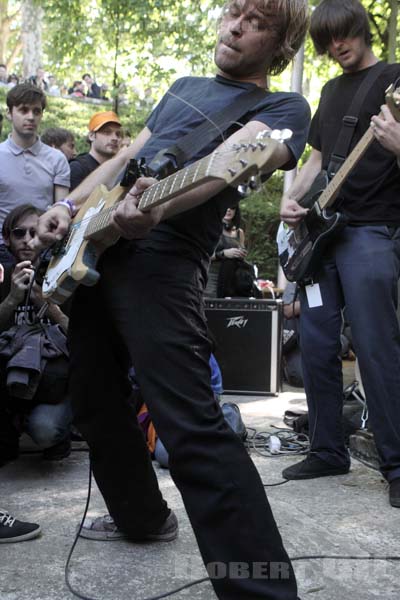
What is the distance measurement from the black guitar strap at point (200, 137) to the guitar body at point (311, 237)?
4.25 feet

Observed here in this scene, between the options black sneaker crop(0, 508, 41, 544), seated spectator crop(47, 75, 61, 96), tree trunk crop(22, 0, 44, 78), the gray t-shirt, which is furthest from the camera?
tree trunk crop(22, 0, 44, 78)

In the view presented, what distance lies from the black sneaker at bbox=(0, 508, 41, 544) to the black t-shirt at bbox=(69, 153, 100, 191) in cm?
347

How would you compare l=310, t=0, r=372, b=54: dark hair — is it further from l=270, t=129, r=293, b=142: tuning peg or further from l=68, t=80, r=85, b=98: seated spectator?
l=68, t=80, r=85, b=98: seated spectator

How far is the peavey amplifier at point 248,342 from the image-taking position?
6285 mm

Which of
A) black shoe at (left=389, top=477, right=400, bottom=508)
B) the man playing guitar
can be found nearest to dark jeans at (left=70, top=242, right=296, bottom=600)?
the man playing guitar

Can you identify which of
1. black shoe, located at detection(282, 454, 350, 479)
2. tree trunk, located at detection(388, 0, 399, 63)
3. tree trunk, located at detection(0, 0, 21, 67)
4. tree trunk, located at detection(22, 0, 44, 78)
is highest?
tree trunk, located at detection(0, 0, 21, 67)

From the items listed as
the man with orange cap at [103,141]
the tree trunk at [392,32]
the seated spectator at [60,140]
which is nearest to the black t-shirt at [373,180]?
the man with orange cap at [103,141]

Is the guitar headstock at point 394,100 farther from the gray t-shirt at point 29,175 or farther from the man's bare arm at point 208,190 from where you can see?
the gray t-shirt at point 29,175

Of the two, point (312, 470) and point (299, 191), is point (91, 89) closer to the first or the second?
point (299, 191)

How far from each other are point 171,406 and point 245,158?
77 centimetres

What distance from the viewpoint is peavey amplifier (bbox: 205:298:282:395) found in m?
6.29

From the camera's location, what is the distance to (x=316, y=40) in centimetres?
372

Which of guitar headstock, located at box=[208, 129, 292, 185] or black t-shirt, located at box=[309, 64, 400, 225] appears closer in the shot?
guitar headstock, located at box=[208, 129, 292, 185]

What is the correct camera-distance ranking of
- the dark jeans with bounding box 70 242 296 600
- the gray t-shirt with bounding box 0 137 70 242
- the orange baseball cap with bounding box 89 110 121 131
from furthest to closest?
the orange baseball cap with bounding box 89 110 121 131, the gray t-shirt with bounding box 0 137 70 242, the dark jeans with bounding box 70 242 296 600
